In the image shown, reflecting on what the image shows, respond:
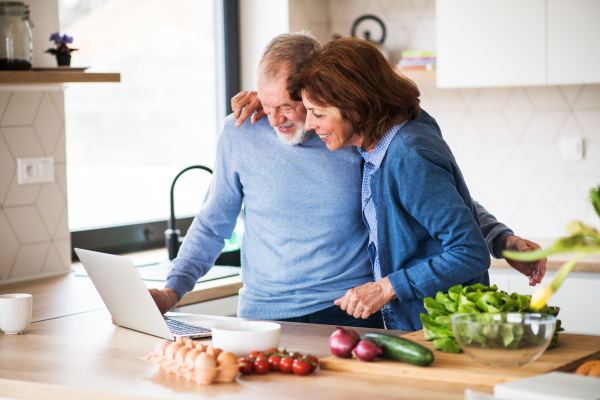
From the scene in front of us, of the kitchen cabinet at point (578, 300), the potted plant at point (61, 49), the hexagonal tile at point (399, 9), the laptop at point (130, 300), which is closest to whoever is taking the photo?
the laptop at point (130, 300)

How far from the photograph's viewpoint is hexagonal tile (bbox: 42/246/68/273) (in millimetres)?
2670

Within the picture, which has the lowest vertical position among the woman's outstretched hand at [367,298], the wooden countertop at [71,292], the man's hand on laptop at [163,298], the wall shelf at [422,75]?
the wooden countertop at [71,292]

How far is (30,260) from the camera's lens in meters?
2.61

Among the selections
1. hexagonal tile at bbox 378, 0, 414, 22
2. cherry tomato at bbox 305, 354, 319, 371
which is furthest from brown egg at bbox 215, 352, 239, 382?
hexagonal tile at bbox 378, 0, 414, 22

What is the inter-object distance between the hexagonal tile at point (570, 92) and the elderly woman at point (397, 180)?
188cm

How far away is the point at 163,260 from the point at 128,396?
1733 millimetres

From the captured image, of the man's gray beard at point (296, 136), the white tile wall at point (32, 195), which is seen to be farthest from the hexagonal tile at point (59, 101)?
the man's gray beard at point (296, 136)

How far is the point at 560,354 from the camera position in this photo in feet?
4.66

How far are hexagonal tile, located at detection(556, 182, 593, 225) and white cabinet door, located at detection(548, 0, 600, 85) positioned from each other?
0.59 meters

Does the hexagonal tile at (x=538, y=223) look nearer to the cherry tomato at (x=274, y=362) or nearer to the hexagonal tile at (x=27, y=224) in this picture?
the hexagonal tile at (x=27, y=224)

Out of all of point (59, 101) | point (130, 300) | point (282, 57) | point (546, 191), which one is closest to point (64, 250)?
point (59, 101)

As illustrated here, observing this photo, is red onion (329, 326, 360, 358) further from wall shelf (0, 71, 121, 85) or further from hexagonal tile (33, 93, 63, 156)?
hexagonal tile (33, 93, 63, 156)

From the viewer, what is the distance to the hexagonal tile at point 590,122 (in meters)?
3.42

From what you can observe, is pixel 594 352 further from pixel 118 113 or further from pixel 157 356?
pixel 118 113
